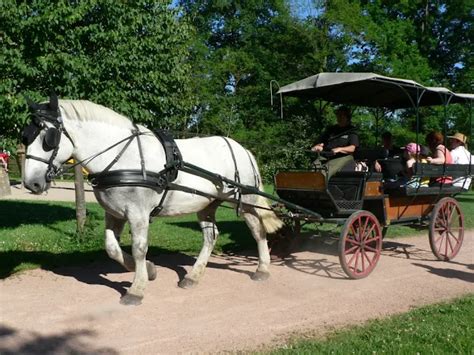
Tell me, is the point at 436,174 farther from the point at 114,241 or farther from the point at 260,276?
the point at 114,241

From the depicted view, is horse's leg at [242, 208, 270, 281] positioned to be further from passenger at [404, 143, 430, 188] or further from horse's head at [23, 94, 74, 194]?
horse's head at [23, 94, 74, 194]

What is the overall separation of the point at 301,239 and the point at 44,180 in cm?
543

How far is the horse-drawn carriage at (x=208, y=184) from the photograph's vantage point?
5316mm

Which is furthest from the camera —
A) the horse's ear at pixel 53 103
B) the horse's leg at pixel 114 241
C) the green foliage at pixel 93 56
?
the green foliage at pixel 93 56

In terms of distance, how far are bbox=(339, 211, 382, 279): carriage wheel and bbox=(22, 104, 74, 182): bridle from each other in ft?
11.8

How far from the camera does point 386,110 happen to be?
32.6 feet

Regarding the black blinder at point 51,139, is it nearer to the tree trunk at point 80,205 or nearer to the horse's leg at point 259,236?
the horse's leg at point 259,236

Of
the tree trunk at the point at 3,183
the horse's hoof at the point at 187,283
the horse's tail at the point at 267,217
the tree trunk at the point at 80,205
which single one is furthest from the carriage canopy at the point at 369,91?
the tree trunk at the point at 3,183

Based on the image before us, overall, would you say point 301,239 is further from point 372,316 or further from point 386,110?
point 372,316

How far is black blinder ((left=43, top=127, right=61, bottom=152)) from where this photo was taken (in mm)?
5008

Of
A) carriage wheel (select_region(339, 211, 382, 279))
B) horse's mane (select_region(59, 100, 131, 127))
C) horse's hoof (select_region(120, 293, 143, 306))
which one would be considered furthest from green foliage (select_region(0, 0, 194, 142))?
carriage wheel (select_region(339, 211, 382, 279))

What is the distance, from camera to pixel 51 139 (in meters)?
5.02

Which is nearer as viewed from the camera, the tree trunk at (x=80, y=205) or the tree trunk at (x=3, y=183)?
the tree trunk at (x=80, y=205)

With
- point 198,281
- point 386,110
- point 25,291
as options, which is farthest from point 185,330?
point 386,110
